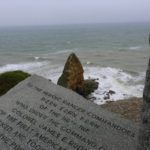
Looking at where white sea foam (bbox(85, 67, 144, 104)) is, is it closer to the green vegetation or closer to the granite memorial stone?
the green vegetation

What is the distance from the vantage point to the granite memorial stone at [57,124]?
3504mm

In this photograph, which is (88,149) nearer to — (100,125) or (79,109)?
(100,125)

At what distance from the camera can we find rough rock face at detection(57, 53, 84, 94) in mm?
9492

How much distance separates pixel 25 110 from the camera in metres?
4.15

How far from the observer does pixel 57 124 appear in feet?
12.6

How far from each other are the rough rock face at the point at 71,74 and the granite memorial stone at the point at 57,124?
15.5ft

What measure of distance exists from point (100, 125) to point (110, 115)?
0.38 meters

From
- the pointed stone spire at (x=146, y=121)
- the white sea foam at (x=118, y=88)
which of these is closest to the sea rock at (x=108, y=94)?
the white sea foam at (x=118, y=88)

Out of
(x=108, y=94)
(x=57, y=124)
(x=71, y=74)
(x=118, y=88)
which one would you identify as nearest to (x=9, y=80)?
(x=71, y=74)

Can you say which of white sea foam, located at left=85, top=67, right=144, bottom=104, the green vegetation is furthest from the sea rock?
the green vegetation

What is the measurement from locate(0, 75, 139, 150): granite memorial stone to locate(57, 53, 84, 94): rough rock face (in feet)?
15.5

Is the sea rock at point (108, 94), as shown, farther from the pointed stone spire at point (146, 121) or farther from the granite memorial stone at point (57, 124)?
the pointed stone spire at point (146, 121)

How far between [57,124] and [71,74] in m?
5.81

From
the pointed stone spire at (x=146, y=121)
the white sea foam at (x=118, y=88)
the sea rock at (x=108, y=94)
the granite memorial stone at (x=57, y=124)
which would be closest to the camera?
the pointed stone spire at (x=146, y=121)
